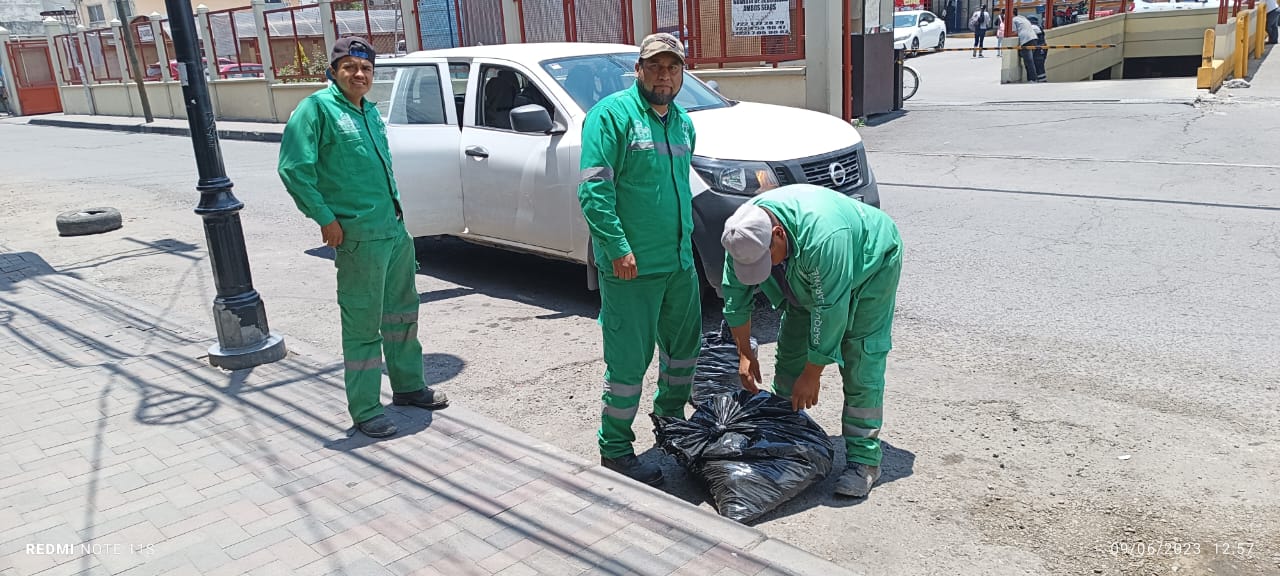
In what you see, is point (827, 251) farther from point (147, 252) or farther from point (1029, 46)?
point (1029, 46)

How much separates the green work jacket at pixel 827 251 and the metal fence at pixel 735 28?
11944mm

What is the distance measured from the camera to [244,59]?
84.3 ft

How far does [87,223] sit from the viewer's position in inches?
418

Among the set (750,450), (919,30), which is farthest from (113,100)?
(750,450)

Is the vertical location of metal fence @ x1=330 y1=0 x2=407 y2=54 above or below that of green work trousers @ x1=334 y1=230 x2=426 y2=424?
above

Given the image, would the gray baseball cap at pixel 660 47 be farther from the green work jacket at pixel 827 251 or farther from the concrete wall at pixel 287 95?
the concrete wall at pixel 287 95

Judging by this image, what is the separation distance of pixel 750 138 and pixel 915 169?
632 cm

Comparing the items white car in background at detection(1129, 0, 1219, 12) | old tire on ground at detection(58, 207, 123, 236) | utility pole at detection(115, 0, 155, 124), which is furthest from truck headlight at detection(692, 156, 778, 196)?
white car in background at detection(1129, 0, 1219, 12)

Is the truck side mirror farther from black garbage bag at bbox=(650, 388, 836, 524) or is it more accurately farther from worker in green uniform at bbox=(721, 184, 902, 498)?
black garbage bag at bbox=(650, 388, 836, 524)

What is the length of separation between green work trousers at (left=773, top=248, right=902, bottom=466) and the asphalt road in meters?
0.23

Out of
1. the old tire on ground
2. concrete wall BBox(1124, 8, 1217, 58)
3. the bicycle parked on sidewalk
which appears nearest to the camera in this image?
the old tire on ground

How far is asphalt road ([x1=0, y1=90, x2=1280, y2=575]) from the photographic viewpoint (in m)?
3.54

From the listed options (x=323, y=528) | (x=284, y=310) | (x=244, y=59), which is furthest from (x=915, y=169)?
(x=244, y=59)

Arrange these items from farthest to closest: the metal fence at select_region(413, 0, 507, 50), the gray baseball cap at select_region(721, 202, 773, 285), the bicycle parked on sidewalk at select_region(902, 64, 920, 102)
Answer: the metal fence at select_region(413, 0, 507, 50) < the bicycle parked on sidewalk at select_region(902, 64, 920, 102) < the gray baseball cap at select_region(721, 202, 773, 285)
